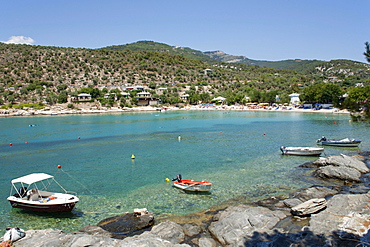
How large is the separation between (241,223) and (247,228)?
38cm

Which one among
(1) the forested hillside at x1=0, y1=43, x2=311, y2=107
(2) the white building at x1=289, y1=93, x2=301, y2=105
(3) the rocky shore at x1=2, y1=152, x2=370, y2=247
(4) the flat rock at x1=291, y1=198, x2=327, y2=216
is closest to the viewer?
(3) the rocky shore at x1=2, y1=152, x2=370, y2=247

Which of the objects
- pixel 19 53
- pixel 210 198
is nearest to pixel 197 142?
pixel 210 198

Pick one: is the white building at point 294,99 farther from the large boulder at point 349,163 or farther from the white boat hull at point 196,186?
the white boat hull at point 196,186

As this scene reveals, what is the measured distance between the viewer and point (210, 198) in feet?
52.3

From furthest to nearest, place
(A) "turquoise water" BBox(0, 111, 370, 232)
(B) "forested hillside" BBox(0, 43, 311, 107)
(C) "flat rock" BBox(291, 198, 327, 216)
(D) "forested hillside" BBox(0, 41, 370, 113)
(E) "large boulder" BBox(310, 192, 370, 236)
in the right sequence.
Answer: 1. (B) "forested hillside" BBox(0, 43, 311, 107)
2. (D) "forested hillside" BBox(0, 41, 370, 113)
3. (A) "turquoise water" BBox(0, 111, 370, 232)
4. (C) "flat rock" BBox(291, 198, 327, 216)
5. (E) "large boulder" BBox(310, 192, 370, 236)

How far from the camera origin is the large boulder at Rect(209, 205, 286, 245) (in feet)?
35.4

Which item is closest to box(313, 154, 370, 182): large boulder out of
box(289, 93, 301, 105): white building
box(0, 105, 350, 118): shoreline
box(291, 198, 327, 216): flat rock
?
box(291, 198, 327, 216): flat rock

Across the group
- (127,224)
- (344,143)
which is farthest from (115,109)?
(127,224)

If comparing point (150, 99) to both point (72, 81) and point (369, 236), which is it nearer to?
point (72, 81)

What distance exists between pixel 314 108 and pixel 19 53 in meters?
129

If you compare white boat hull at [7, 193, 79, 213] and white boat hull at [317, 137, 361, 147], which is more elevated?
white boat hull at [317, 137, 361, 147]

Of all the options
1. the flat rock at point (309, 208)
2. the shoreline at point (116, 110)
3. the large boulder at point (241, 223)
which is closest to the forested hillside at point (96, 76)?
the shoreline at point (116, 110)

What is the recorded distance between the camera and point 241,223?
1149 cm

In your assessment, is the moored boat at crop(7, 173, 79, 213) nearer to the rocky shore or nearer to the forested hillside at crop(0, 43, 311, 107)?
the rocky shore
